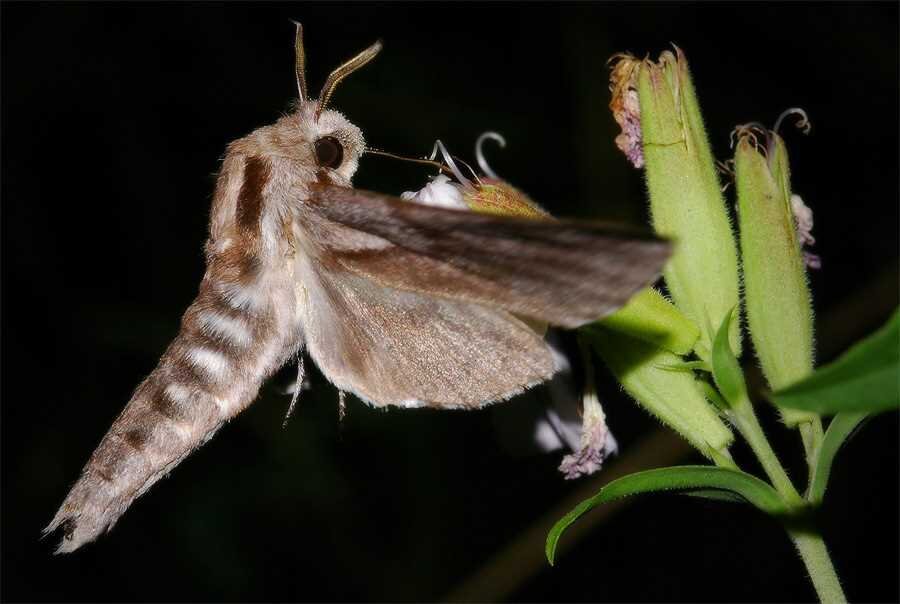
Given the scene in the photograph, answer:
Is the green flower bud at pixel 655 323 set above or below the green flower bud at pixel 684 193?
below

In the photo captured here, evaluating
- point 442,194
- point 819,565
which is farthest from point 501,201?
point 819,565

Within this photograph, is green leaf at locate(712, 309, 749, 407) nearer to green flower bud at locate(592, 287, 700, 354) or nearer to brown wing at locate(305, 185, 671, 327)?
green flower bud at locate(592, 287, 700, 354)

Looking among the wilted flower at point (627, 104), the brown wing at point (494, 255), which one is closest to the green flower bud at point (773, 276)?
the wilted flower at point (627, 104)

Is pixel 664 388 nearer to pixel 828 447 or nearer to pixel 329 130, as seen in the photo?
pixel 828 447

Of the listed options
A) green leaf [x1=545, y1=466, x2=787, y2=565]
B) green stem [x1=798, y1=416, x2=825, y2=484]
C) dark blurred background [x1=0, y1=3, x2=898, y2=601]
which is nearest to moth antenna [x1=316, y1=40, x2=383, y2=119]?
green leaf [x1=545, y1=466, x2=787, y2=565]

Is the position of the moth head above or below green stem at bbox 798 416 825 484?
above

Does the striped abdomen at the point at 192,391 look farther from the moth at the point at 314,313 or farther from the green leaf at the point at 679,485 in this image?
the green leaf at the point at 679,485
